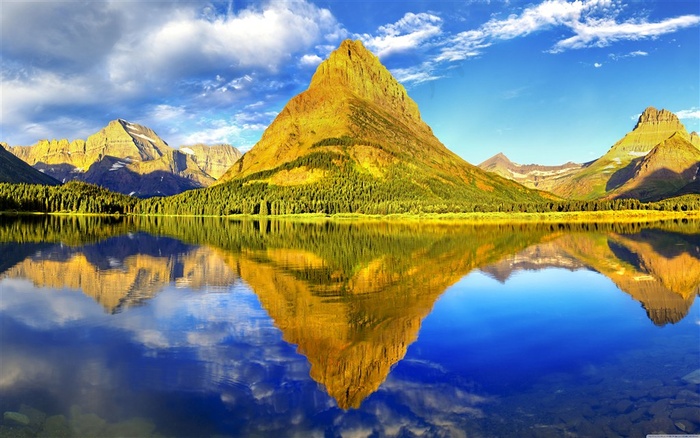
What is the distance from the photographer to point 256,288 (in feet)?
149

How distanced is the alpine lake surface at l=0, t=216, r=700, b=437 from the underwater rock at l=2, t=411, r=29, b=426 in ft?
0.22

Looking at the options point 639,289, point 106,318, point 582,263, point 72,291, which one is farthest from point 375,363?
point 582,263

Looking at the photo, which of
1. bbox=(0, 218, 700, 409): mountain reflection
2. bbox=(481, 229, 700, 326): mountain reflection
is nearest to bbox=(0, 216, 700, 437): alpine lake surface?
bbox=(0, 218, 700, 409): mountain reflection

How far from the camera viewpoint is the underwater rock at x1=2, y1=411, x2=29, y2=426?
58.2 feet

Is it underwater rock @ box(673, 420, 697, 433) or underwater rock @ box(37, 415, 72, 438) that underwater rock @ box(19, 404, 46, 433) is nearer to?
underwater rock @ box(37, 415, 72, 438)

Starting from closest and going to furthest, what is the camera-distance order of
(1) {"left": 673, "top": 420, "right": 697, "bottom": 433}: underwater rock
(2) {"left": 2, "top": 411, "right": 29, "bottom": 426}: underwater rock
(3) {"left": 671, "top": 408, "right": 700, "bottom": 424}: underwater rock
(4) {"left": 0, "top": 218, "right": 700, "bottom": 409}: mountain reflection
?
(2) {"left": 2, "top": 411, "right": 29, "bottom": 426}: underwater rock
(1) {"left": 673, "top": 420, "right": 697, "bottom": 433}: underwater rock
(3) {"left": 671, "top": 408, "right": 700, "bottom": 424}: underwater rock
(4) {"left": 0, "top": 218, "right": 700, "bottom": 409}: mountain reflection

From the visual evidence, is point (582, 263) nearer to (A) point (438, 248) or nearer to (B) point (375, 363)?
(A) point (438, 248)

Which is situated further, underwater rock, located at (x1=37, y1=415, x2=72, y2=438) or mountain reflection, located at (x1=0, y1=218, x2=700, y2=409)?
mountain reflection, located at (x1=0, y1=218, x2=700, y2=409)

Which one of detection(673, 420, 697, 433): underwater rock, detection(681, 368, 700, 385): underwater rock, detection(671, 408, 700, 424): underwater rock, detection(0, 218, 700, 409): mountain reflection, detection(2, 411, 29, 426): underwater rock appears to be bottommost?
detection(673, 420, 697, 433): underwater rock

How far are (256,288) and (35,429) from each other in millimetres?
28217

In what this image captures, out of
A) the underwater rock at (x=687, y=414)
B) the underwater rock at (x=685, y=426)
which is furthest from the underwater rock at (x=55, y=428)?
the underwater rock at (x=687, y=414)

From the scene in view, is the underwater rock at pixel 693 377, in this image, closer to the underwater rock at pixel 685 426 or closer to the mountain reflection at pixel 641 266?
the underwater rock at pixel 685 426

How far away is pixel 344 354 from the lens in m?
26.2

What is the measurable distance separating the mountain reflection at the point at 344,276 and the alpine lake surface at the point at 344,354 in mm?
281
